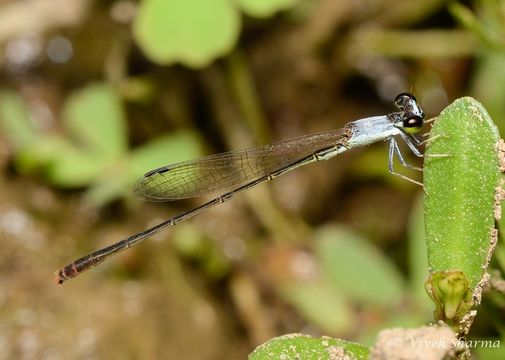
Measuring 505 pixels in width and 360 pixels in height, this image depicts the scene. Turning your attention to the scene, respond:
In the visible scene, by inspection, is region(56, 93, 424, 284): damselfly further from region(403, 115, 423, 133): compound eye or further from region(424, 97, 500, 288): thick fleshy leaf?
region(424, 97, 500, 288): thick fleshy leaf

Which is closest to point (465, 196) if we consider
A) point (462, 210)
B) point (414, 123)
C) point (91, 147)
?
point (462, 210)

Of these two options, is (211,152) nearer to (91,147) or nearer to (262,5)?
(91,147)

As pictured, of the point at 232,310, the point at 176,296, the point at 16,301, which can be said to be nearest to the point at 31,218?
the point at 16,301

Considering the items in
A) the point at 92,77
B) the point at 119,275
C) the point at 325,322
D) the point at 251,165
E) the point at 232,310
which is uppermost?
the point at 92,77

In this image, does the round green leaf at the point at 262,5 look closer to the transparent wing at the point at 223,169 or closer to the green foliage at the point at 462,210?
the transparent wing at the point at 223,169

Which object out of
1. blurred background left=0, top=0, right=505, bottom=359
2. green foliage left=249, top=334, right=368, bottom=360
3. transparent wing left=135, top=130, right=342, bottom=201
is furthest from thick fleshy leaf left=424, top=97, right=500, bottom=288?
transparent wing left=135, top=130, right=342, bottom=201

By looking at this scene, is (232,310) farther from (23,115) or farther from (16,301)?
(23,115)

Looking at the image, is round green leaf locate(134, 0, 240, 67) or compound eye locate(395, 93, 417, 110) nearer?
compound eye locate(395, 93, 417, 110)
